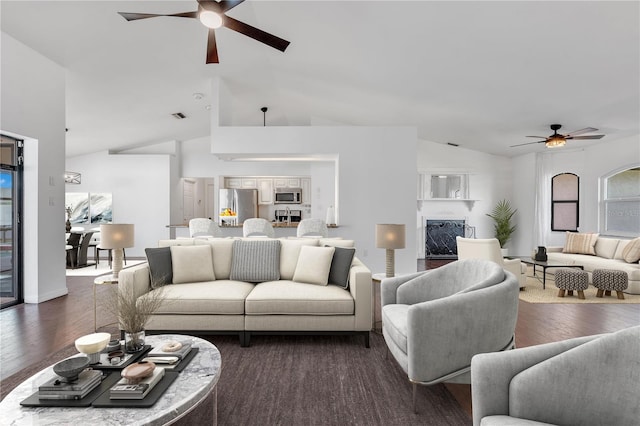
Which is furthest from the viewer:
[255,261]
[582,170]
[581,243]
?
[582,170]

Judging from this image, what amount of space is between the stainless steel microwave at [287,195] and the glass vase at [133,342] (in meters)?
7.28

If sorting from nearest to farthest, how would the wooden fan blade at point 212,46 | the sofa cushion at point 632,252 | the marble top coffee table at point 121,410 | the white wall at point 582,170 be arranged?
1. the marble top coffee table at point 121,410
2. the wooden fan blade at point 212,46
3. the sofa cushion at point 632,252
4. the white wall at point 582,170

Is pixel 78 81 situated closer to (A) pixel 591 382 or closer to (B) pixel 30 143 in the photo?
(B) pixel 30 143

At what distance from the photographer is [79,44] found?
4.16 meters

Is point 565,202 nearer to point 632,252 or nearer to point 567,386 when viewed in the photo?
point 632,252

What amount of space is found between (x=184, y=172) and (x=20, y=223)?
5174 mm

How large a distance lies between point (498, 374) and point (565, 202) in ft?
27.8

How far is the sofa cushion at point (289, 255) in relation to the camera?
3.49 metres

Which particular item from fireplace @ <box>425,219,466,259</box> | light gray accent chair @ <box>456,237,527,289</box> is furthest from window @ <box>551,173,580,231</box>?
light gray accent chair @ <box>456,237,527,289</box>

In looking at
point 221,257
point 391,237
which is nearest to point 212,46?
point 221,257

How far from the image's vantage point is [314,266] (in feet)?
10.7

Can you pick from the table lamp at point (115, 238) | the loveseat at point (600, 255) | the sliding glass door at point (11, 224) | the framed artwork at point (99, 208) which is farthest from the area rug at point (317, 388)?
the framed artwork at point (99, 208)

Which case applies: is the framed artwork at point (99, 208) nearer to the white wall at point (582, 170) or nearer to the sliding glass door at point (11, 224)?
the sliding glass door at point (11, 224)

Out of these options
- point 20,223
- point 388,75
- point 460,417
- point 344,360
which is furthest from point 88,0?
point 460,417
